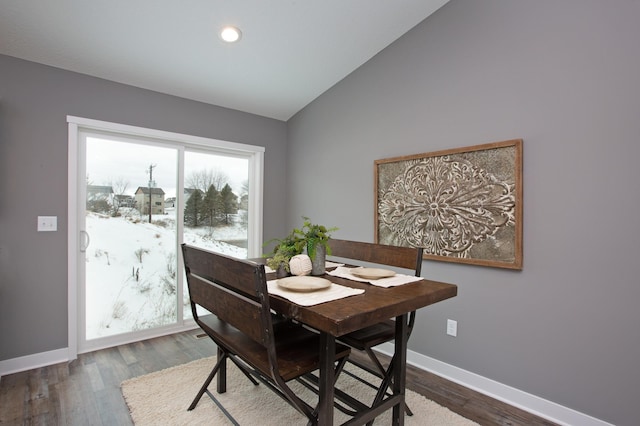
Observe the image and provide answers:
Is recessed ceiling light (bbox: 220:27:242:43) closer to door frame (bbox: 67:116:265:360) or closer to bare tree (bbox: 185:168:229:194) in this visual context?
door frame (bbox: 67:116:265:360)

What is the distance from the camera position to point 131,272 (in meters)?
2.99

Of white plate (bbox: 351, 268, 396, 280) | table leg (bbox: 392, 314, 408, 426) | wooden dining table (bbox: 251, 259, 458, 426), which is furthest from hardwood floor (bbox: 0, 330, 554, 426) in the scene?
white plate (bbox: 351, 268, 396, 280)

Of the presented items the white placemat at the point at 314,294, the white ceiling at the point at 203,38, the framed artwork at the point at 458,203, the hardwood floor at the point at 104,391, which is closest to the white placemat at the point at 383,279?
the white placemat at the point at 314,294

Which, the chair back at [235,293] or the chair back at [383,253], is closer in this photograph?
the chair back at [235,293]

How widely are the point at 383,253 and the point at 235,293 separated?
106 cm


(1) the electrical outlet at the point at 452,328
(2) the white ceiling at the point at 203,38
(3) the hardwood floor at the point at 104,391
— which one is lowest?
(3) the hardwood floor at the point at 104,391

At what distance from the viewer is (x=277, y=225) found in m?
3.95

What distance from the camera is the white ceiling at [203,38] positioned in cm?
210

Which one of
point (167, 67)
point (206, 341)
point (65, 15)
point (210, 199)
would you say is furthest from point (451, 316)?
point (65, 15)

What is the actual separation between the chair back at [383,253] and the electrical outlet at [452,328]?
583 millimetres

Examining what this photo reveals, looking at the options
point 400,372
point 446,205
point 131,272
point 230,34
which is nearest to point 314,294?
point 400,372

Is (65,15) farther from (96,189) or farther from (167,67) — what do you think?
(96,189)

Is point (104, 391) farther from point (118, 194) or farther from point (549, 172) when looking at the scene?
point (549, 172)

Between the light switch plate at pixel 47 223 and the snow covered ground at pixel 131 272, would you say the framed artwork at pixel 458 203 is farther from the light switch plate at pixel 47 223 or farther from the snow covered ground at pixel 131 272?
the light switch plate at pixel 47 223
